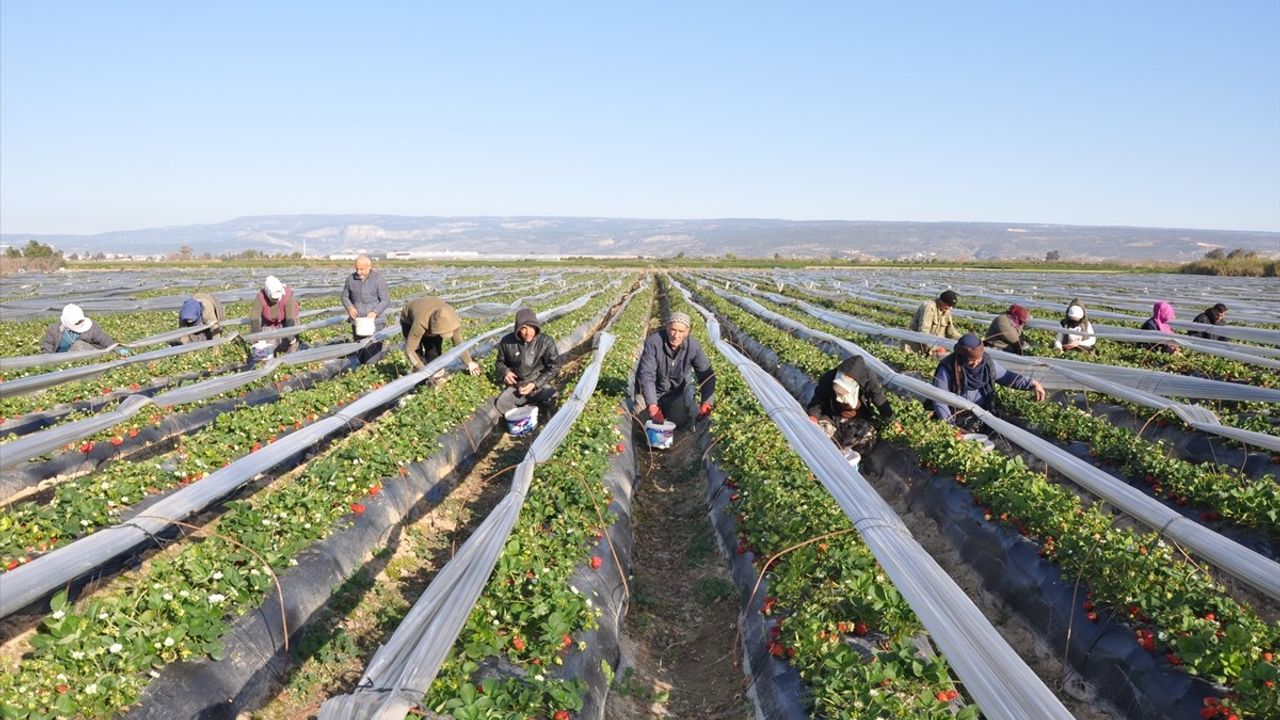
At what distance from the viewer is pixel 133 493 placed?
258 inches

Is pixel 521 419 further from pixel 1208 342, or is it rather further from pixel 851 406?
pixel 1208 342

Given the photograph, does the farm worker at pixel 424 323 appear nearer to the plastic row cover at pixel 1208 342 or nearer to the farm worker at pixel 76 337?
the farm worker at pixel 76 337

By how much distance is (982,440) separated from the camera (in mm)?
8570

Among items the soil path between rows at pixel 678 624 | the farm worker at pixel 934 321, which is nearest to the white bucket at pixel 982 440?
the soil path between rows at pixel 678 624

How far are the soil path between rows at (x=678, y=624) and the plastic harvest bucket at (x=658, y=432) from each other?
0.97m

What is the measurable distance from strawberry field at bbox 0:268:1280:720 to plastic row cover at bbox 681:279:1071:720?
15 millimetres

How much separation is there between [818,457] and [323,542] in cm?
419

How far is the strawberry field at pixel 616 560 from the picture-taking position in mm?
3994

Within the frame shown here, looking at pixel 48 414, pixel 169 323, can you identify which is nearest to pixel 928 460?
pixel 48 414

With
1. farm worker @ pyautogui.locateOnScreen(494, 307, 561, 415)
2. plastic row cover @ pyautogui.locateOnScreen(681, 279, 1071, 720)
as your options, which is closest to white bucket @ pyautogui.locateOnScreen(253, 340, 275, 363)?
farm worker @ pyautogui.locateOnScreen(494, 307, 561, 415)


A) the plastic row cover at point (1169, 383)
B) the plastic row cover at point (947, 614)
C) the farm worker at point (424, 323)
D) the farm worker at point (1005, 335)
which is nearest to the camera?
the plastic row cover at point (947, 614)

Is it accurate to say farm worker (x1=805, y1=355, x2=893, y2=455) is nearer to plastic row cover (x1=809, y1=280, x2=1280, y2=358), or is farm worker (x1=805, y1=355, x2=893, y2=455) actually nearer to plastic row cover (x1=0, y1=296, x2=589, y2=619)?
plastic row cover (x1=0, y1=296, x2=589, y2=619)

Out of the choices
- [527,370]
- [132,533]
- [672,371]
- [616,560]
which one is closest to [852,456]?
[672,371]

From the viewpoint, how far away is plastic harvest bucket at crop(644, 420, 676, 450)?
992cm
